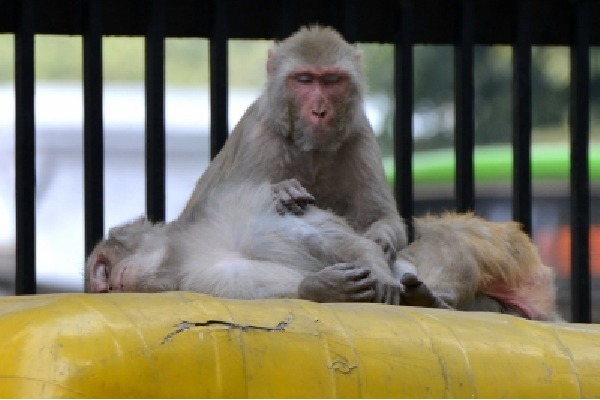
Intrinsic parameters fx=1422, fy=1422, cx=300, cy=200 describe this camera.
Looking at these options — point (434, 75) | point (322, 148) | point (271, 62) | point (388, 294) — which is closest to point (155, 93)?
point (271, 62)

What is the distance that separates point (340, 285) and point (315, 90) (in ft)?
3.99

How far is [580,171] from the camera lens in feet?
23.2

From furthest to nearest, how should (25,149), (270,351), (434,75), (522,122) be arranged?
1. (434,75)
2. (522,122)
3. (25,149)
4. (270,351)

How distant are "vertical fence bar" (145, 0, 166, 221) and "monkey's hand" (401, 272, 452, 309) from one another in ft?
6.11

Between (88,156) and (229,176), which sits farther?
(88,156)

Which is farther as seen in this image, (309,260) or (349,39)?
(349,39)

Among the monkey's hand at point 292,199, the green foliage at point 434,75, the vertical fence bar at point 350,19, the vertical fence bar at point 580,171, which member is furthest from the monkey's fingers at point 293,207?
the green foliage at point 434,75

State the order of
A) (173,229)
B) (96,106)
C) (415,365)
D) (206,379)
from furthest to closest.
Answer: (96,106) → (173,229) → (415,365) → (206,379)

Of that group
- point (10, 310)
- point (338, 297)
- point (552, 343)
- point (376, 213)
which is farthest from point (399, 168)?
point (10, 310)

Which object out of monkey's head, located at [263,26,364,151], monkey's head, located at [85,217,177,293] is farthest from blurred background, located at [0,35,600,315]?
monkey's head, located at [85,217,177,293]

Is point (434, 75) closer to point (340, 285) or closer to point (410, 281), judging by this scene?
point (410, 281)

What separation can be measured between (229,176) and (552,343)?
200 cm

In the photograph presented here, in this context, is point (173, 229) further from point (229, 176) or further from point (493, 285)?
point (493, 285)

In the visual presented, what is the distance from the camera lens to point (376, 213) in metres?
5.86
